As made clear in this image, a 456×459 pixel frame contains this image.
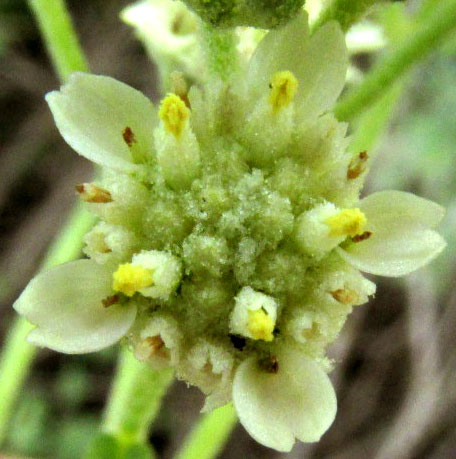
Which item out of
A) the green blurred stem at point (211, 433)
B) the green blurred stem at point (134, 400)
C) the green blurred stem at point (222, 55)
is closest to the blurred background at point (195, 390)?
the green blurred stem at point (211, 433)

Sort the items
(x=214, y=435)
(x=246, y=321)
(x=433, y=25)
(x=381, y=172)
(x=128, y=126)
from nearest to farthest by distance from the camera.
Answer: (x=246, y=321) < (x=128, y=126) < (x=433, y=25) < (x=214, y=435) < (x=381, y=172)

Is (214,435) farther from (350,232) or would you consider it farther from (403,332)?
(403,332)

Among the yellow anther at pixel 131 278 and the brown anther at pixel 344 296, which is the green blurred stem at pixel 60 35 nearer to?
the yellow anther at pixel 131 278

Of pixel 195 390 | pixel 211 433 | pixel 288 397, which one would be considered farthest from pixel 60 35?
pixel 195 390

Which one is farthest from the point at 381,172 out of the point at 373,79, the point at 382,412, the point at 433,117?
the point at 373,79

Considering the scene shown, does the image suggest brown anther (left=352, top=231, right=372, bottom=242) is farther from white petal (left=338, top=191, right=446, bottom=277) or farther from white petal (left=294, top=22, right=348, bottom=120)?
white petal (left=294, top=22, right=348, bottom=120)

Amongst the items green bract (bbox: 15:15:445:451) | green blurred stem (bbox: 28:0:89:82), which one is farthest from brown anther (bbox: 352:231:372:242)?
green blurred stem (bbox: 28:0:89:82)

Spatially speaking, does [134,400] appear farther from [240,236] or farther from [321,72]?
[321,72]
